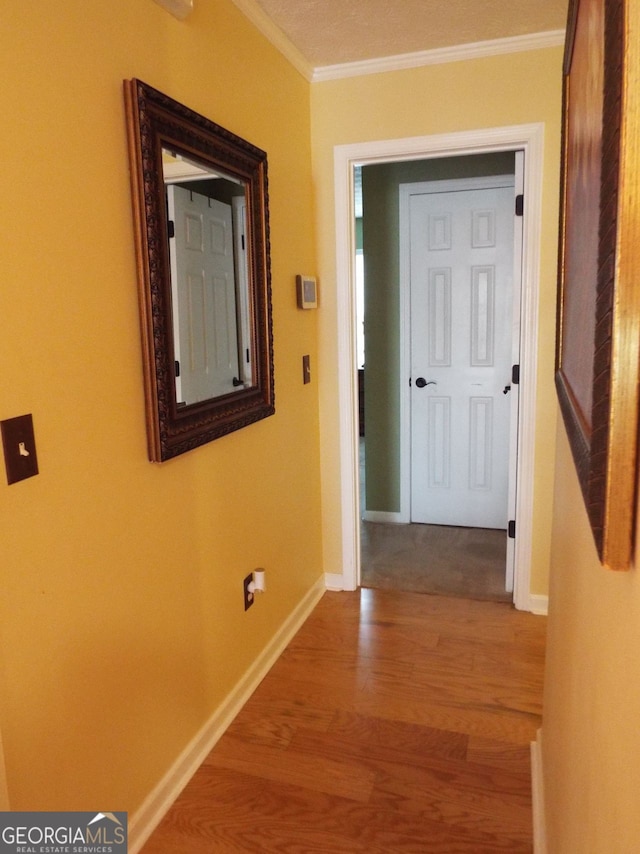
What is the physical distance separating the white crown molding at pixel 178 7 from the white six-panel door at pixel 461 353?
2.28 m

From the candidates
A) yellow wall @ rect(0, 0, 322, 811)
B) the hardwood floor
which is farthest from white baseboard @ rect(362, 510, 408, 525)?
yellow wall @ rect(0, 0, 322, 811)

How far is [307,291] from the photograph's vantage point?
289 centimetres

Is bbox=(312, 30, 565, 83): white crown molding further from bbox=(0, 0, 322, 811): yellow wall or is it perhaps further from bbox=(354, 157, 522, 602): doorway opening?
bbox=(354, 157, 522, 602): doorway opening

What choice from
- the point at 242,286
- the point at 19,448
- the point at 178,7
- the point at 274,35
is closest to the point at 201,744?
the point at 19,448

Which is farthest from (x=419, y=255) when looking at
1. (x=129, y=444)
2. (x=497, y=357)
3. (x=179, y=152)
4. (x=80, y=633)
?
(x=80, y=633)

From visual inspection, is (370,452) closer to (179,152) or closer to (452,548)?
(452,548)

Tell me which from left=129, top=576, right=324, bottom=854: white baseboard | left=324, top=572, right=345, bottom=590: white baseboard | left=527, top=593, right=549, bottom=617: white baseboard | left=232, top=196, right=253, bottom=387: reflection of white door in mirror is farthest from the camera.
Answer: left=324, top=572, right=345, bottom=590: white baseboard

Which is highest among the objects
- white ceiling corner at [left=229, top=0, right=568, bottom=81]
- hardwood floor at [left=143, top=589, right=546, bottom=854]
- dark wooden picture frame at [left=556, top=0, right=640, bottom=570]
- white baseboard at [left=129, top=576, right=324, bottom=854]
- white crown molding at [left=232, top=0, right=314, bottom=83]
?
white ceiling corner at [left=229, top=0, right=568, bottom=81]

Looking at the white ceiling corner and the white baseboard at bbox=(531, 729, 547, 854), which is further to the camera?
the white ceiling corner

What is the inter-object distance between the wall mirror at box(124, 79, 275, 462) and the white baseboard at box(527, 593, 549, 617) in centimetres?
158

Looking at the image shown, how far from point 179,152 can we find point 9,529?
3.79ft

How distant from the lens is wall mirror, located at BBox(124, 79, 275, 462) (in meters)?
1.66

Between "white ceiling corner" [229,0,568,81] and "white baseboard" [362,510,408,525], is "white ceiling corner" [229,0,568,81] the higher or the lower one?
the higher one

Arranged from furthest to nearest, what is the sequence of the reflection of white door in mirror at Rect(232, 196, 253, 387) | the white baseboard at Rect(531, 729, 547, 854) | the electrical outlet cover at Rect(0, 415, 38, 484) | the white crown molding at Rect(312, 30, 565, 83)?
1. the white crown molding at Rect(312, 30, 565, 83)
2. the reflection of white door in mirror at Rect(232, 196, 253, 387)
3. the white baseboard at Rect(531, 729, 547, 854)
4. the electrical outlet cover at Rect(0, 415, 38, 484)
